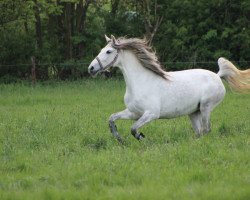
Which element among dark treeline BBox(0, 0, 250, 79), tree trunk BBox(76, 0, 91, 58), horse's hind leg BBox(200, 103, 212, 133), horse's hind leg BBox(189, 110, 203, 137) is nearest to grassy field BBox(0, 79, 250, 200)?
horse's hind leg BBox(189, 110, 203, 137)

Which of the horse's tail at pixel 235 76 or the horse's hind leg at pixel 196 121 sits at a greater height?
the horse's tail at pixel 235 76

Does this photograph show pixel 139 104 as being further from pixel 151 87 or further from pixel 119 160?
pixel 119 160

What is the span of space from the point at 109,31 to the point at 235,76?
16697 millimetres

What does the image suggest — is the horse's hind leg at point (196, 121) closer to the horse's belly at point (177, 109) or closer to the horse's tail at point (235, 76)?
the horse's belly at point (177, 109)

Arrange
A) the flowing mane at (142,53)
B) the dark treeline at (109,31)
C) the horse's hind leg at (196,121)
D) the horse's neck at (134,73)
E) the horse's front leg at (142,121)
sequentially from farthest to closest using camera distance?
1. the dark treeline at (109,31)
2. the horse's hind leg at (196,121)
3. the flowing mane at (142,53)
4. the horse's neck at (134,73)
5. the horse's front leg at (142,121)

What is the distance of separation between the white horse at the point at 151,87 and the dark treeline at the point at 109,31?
14.8m

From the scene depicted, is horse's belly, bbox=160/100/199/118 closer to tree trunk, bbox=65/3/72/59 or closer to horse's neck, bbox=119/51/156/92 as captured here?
horse's neck, bbox=119/51/156/92

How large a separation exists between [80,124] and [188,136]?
8.32 feet

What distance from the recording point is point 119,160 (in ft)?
26.3

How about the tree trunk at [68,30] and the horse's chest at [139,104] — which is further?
the tree trunk at [68,30]

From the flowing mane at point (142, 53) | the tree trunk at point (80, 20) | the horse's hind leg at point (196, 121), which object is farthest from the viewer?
the tree trunk at point (80, 20)

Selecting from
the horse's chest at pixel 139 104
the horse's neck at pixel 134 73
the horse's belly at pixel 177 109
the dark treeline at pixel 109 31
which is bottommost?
the dark treeline at pixel 109 31

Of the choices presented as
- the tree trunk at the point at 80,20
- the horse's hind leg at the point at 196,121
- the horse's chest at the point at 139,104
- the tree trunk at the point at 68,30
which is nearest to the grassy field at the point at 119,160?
the horse's hind leg at the point at 196,121

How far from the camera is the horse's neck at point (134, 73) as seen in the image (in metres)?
9.85
